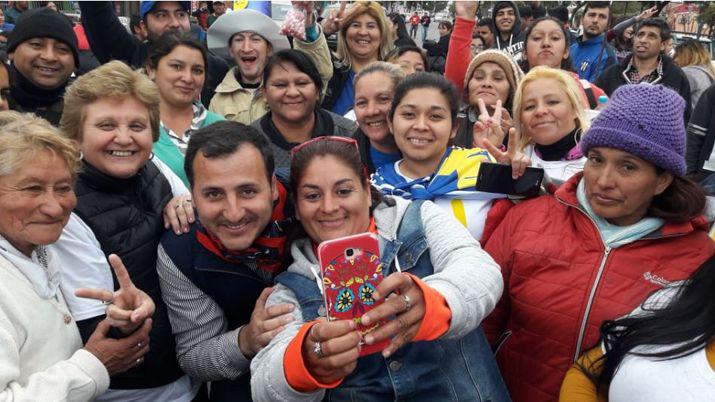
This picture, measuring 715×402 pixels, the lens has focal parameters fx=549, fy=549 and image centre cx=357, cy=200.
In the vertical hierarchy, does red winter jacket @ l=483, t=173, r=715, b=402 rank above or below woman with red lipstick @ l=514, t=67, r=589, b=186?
below

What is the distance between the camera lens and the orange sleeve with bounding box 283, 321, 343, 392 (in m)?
1.51

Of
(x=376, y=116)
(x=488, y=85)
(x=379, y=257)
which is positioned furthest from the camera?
(x=488, y=85)

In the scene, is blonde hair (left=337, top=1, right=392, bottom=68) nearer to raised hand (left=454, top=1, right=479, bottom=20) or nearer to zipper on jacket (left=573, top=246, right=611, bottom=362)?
raised hand (left=454, top=1, right=479, bottom=20)

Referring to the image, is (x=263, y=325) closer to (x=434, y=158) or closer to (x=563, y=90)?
(x=434, y=158)

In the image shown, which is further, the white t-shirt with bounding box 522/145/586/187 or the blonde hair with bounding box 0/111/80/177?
the white t-shirt with bounding box 522/145/586/187

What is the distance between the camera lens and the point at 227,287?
2.21 metres

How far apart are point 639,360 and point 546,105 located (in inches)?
65.0

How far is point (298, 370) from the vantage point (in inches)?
59.7

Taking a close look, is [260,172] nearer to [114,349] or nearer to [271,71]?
[114,349]

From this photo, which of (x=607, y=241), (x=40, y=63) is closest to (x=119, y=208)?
(x=40, y=63)

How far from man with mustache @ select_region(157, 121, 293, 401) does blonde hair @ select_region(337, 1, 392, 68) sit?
8.43ft

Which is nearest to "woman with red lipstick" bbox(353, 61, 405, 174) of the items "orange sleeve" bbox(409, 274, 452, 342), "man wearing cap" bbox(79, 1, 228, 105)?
"man wearing cap" bbox(79, 1, 228, 105)

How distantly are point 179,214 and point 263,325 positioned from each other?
2.31 ft

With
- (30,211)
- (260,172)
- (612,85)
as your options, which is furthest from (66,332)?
(612,85)
